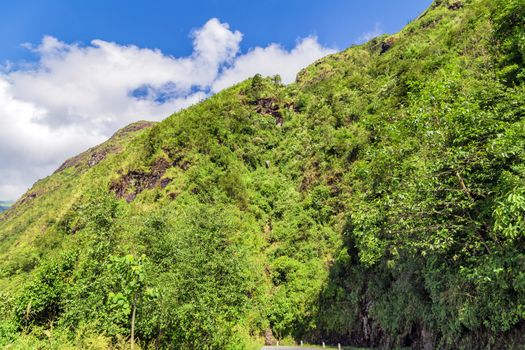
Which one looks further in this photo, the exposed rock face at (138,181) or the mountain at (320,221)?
the exposed rock face at (138,181)

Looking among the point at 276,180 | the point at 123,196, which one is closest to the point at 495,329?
the point at 276,180

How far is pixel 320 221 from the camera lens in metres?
55.6

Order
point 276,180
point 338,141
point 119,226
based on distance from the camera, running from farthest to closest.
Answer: point 276,180
point 338,141
point 119,226

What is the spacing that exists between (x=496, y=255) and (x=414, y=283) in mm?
10406

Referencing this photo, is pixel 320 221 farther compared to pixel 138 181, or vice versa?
pixel 138 181

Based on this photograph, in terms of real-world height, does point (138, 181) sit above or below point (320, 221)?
above

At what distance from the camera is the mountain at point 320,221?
12727mm

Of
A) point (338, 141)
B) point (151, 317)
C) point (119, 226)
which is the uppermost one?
point (338, 141)

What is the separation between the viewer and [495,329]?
1416 cm

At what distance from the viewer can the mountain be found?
1273 centimetres

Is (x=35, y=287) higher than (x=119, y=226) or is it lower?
lower

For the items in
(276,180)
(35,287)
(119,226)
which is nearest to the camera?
(35,287)

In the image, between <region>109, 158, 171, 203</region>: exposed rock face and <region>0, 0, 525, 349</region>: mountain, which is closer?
<region>0, 0, 525, 349</region>: mountain

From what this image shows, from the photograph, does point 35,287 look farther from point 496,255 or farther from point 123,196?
point 123,196
